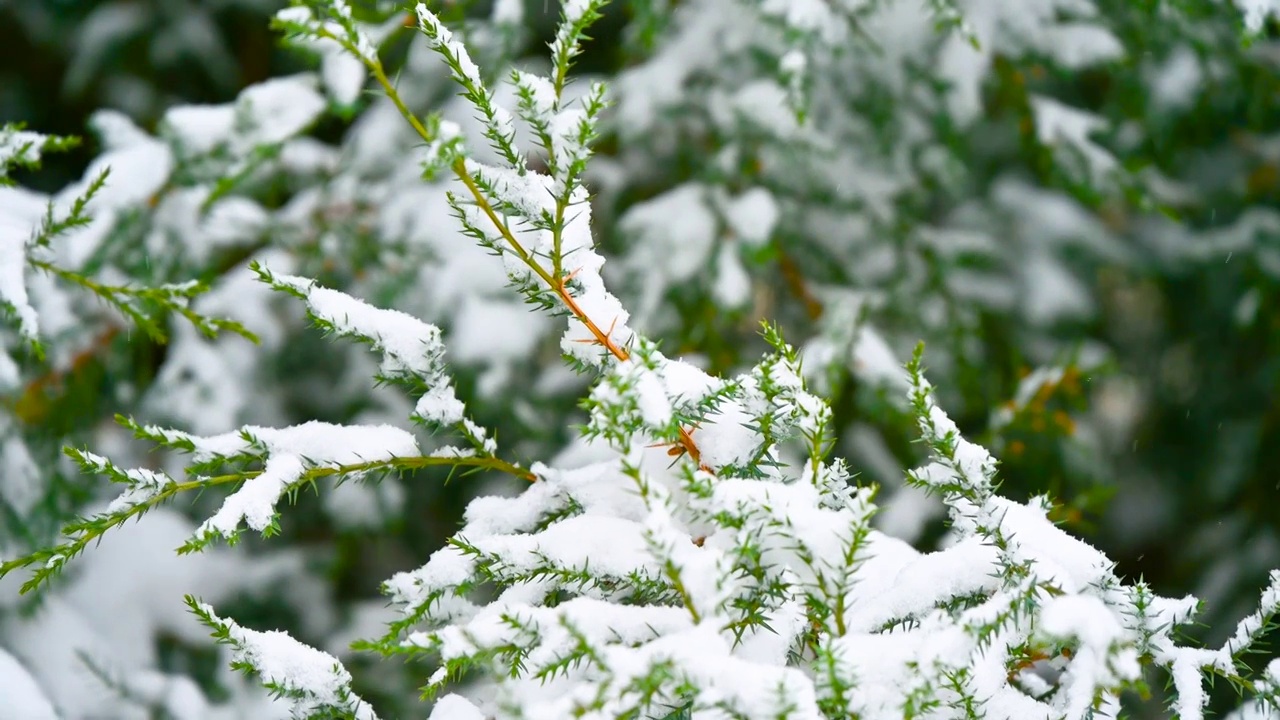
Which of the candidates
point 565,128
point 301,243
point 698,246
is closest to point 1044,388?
point 698,246

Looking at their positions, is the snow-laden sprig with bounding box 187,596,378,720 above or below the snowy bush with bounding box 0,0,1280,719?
below

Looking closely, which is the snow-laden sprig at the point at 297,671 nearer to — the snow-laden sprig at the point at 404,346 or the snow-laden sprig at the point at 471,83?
the snow-laden sprig at the point at 404,346

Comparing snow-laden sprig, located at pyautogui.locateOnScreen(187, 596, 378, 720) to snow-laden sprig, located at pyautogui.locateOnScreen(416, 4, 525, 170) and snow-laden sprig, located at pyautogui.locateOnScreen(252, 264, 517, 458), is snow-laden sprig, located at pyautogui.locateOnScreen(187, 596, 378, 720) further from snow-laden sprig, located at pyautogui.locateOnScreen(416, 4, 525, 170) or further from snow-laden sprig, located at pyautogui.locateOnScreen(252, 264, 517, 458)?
snow-laden sprig, located at pyautogui.locateOnScreen(416, 4, 525, 170)

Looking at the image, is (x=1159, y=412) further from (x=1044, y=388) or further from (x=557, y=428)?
(x=557, y=428)

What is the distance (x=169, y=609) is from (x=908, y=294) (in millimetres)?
→ 2252

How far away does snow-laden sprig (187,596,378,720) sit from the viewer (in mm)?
1049

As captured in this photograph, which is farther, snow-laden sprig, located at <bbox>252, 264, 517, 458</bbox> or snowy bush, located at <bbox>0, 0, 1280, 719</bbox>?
snow-laden sprig, located at <bbox>252, 264, 517, 458</bbox>

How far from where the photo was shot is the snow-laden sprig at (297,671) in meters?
1.05

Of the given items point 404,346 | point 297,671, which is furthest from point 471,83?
point 297,671

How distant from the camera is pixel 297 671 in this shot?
1076 millimetres

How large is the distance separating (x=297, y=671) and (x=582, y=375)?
755 millimetres

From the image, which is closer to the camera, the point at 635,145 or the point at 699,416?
the point at 699,416

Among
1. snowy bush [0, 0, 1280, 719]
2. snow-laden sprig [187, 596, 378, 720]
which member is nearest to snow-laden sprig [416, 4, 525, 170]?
snowy bush [0, 0, 1280, 719]

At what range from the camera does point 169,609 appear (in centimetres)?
257
